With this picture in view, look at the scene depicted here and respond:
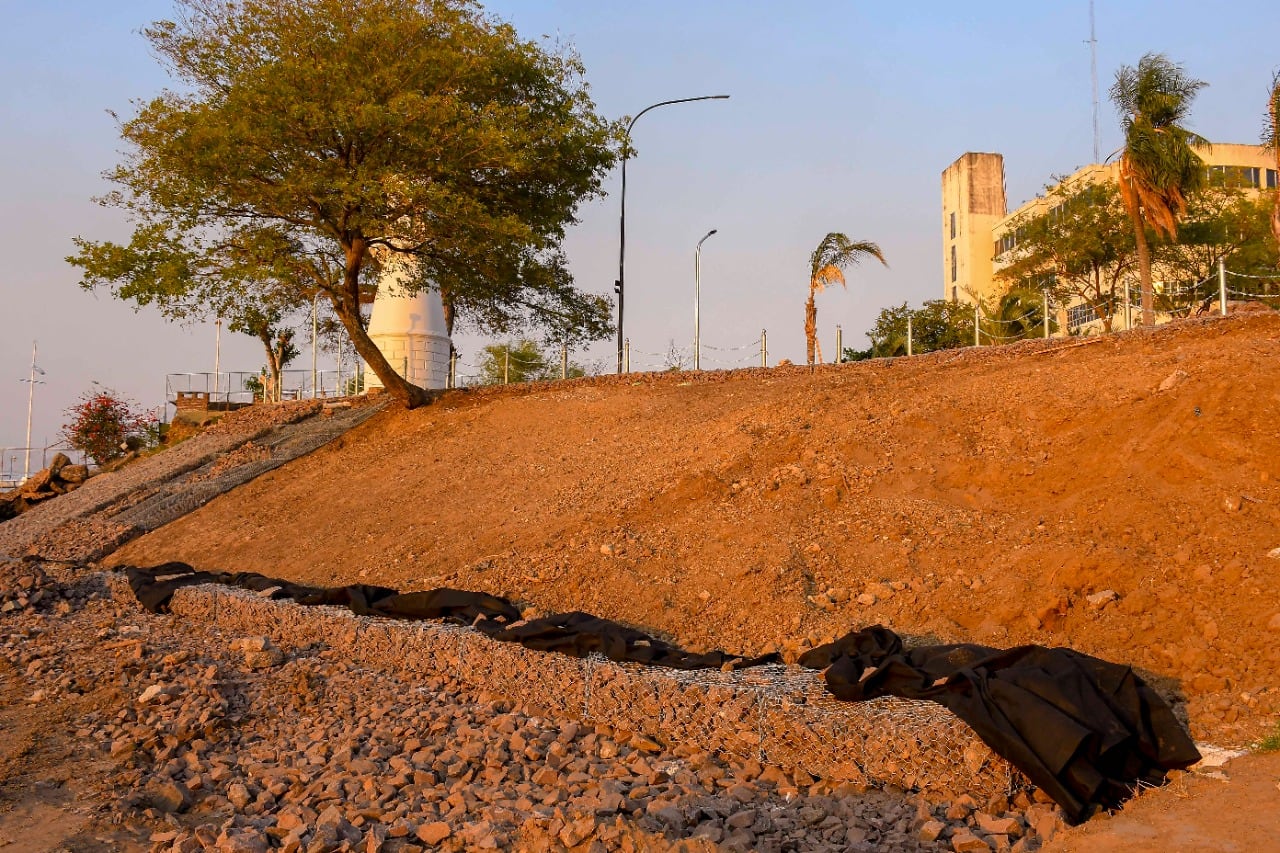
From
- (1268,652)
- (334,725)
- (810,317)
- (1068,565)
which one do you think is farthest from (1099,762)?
(810,317)

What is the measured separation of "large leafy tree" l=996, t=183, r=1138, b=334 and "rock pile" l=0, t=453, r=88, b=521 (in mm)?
27490

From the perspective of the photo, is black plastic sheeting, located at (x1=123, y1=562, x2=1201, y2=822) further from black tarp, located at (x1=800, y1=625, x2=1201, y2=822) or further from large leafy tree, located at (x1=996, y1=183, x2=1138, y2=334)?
large leafy tree, located at (x1=996, y1=183, x2=1138, y2=334)

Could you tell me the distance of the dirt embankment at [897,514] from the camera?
298 inches

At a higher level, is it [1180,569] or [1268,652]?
[1180,569]

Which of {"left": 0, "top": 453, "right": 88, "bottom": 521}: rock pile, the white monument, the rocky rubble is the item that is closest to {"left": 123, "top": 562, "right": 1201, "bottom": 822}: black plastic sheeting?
the rocky rubble

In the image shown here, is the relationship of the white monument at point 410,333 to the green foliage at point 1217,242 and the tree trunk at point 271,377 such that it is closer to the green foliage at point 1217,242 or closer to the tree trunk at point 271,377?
the tree trunk at point 271,377

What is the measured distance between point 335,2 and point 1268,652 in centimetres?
1773

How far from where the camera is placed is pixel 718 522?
10.7m

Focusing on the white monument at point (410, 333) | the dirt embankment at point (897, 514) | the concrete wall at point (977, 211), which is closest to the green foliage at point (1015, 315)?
the concrete wall at point (977, 211)

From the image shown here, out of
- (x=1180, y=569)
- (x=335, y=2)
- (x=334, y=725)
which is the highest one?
(x=335, y=2)

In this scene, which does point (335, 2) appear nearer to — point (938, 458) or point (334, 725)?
point (938, 458)

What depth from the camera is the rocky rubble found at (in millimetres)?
4996

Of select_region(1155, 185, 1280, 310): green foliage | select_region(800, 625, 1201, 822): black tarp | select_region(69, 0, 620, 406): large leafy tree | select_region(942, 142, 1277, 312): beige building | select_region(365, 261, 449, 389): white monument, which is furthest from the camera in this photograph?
select_region(942, 142, 1277, 312): beige building

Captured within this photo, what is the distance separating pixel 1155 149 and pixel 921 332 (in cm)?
1337
